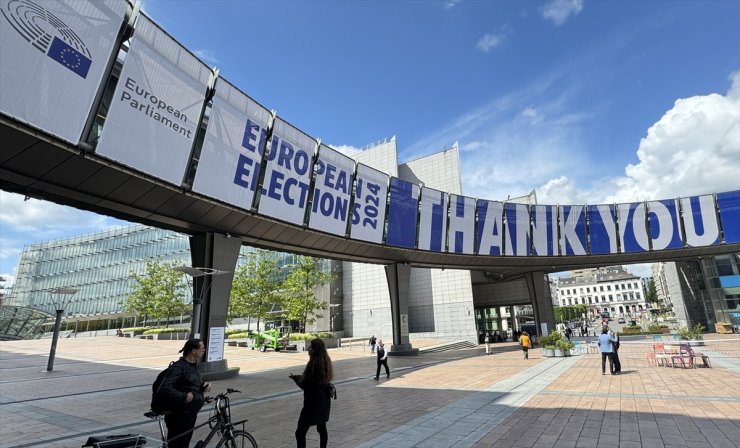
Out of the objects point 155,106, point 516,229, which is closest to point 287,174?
point 155,106

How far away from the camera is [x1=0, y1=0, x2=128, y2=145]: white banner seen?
8508 mm

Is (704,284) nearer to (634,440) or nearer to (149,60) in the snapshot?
(634,440)

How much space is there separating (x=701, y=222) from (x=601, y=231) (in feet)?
29.6

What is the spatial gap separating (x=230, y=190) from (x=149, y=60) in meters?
5.07

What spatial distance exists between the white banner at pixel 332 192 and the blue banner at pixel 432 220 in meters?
7.05

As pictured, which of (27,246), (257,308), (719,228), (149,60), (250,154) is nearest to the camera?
(149,60)

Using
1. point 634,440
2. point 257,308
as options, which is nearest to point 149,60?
point 634,440

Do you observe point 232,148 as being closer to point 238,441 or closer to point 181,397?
point 238,441

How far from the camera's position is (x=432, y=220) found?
86.6 ft

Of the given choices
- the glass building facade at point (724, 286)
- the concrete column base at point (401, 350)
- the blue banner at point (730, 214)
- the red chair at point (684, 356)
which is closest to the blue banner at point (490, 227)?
the concrete column base at point (401, 350)

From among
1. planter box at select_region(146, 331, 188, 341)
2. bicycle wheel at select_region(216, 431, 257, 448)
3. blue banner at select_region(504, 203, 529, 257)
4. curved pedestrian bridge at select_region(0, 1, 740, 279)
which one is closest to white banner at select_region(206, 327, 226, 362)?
curved pedestrian bridge at select_region(0, 1, 740, 279)

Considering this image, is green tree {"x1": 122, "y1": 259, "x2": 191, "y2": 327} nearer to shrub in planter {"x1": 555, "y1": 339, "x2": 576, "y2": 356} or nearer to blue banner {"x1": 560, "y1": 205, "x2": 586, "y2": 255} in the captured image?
shrub in planter {"x1": 555, "y1": 339, "x2": 576, "y2": 356}

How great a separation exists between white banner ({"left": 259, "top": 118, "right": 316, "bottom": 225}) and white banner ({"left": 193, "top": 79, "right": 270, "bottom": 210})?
2.06 feet

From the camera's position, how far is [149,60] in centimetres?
1159
